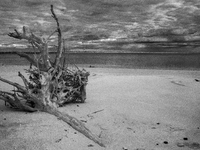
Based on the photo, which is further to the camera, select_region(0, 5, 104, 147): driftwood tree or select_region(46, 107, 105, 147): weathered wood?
select_region(0, 5, 104, 147): driftwood tree

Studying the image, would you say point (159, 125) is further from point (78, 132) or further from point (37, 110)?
point (37, 110)

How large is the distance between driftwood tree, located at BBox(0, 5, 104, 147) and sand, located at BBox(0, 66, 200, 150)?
6.2 inches

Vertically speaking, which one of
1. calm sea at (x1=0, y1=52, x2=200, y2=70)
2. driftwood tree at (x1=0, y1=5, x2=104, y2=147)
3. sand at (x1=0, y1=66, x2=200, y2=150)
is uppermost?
driftwood tree at (x1=0, y1=5, x2=104, y2=147)

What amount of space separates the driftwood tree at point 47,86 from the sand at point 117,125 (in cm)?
16

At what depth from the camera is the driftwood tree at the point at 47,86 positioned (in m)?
3.91

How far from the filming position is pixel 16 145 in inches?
110

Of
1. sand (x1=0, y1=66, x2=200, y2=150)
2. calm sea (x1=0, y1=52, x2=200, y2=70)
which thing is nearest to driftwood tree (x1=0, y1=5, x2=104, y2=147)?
sand (x1=0, y1=66, x2=200, y2=150)

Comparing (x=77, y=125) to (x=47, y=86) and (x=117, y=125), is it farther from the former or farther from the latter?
(x=47, y=86)

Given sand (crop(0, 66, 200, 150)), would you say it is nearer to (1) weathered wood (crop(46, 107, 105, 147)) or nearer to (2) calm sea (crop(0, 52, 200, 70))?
(1) weathered wood (crop(46, 107, 105, 147))

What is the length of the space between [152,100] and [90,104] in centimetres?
181

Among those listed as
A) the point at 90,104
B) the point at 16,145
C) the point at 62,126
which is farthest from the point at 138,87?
the point at 16,145

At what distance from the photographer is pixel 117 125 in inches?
161

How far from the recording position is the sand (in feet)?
9.93

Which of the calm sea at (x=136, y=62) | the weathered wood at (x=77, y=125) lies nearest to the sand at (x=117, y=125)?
the weathered wood at (x=77, y=125)
